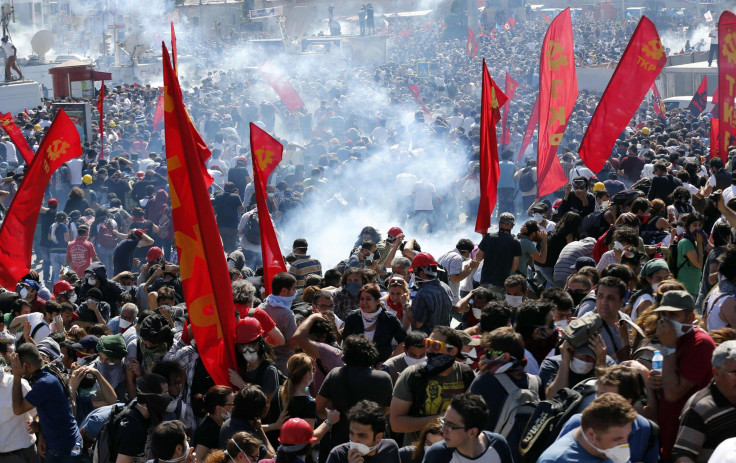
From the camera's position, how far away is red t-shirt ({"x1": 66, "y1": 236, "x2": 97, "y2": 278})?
11.1 m

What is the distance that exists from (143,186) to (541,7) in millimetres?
60850

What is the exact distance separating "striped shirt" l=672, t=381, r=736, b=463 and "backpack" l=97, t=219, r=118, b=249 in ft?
31.1

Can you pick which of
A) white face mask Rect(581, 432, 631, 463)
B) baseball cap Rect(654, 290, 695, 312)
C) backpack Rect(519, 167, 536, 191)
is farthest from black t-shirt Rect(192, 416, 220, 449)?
backpack Rect(519, 167, 536, 191)

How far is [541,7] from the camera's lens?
70812 millimetres

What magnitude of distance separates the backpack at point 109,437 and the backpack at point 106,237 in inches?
289

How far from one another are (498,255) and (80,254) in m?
5.44

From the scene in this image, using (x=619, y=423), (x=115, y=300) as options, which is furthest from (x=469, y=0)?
(x=619, y=423)

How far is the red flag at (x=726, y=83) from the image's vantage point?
33.8 feet

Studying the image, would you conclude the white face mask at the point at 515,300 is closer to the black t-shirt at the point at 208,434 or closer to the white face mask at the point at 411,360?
the white face mask at the point at 411,360

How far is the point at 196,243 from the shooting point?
5.41 meters

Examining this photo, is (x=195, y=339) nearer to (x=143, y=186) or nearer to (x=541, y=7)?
(x=143, y=186)

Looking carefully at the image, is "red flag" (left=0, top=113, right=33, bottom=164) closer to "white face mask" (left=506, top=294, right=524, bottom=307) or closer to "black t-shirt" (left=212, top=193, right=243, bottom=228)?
"black t-shirt" (left=212, top=193, right=243, bottom=228)

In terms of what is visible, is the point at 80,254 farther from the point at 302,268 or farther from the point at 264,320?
the point at 264,320

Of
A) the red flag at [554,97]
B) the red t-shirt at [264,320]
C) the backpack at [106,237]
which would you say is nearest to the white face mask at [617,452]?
the red t-shirt at [264,320]
